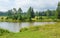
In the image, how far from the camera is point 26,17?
43.9 metres

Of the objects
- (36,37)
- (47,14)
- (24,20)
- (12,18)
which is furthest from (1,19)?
(36,37)

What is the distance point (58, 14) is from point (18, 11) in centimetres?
1195

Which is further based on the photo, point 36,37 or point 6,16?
point 6,16

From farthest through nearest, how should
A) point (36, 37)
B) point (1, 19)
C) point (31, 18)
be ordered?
1. point (31, 18)
2. point (1, 19)
3. point (36, 37)

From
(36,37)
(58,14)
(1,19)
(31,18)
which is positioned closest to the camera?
(36,37)

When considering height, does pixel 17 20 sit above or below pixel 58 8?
below

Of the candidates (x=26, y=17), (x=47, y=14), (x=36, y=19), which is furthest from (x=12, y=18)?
(x=47, y=14)

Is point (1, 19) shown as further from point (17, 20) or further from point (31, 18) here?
point (31, 18)

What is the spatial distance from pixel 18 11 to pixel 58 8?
11.7m

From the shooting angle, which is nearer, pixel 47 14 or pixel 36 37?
pixel 36 37

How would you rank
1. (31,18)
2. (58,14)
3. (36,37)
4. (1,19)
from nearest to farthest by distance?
(36,37), (58,14), (1,19), (31,18)

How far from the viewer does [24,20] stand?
→ 42.8 meters

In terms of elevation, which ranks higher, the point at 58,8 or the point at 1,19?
the point at 58,8

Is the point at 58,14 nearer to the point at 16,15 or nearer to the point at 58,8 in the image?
the point at 58,8
